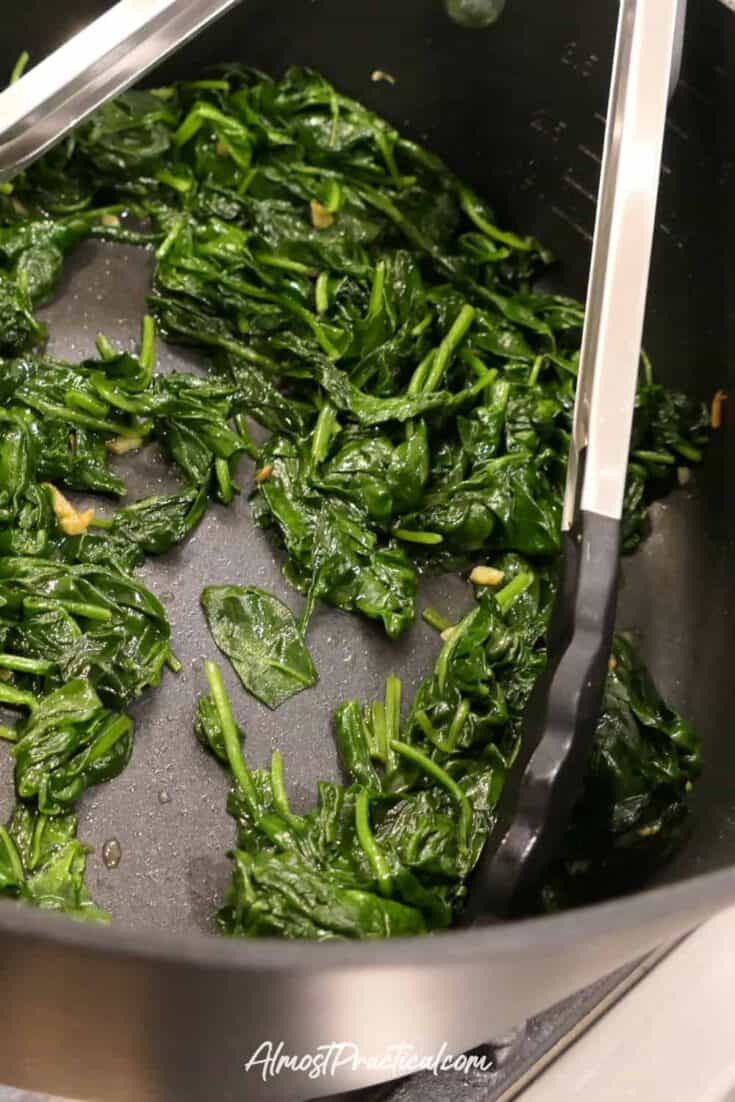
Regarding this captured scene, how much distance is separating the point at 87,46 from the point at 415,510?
0.89 meters

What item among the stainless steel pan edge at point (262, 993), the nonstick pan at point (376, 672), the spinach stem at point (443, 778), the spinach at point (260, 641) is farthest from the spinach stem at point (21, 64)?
the stainless steel pan edge at point (262, 993)

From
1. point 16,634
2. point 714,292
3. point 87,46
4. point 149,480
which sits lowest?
point 16,634

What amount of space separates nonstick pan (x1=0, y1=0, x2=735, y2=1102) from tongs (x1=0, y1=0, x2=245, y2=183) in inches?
18.4

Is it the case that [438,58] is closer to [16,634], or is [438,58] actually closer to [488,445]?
[488,445]

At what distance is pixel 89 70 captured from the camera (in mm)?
1504

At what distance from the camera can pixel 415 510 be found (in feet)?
6.06

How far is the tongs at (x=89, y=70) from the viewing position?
147 cm

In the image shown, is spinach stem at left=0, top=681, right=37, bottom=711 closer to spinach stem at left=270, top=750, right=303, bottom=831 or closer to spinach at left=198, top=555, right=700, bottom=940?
spinach at left=198, top=555, right=700, bottom=940

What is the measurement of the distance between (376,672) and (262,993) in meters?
0.99

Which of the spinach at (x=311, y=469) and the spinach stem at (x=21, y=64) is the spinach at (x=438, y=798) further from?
the spinach stem at (x=21, y=64)

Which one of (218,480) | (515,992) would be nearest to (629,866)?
(515,992)

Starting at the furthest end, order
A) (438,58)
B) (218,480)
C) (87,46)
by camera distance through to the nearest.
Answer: (438,58) → (218,480) → (87,46)

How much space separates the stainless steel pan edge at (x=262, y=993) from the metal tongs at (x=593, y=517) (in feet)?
0.72

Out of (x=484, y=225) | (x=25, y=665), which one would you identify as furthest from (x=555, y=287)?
(x=25, y=665)
